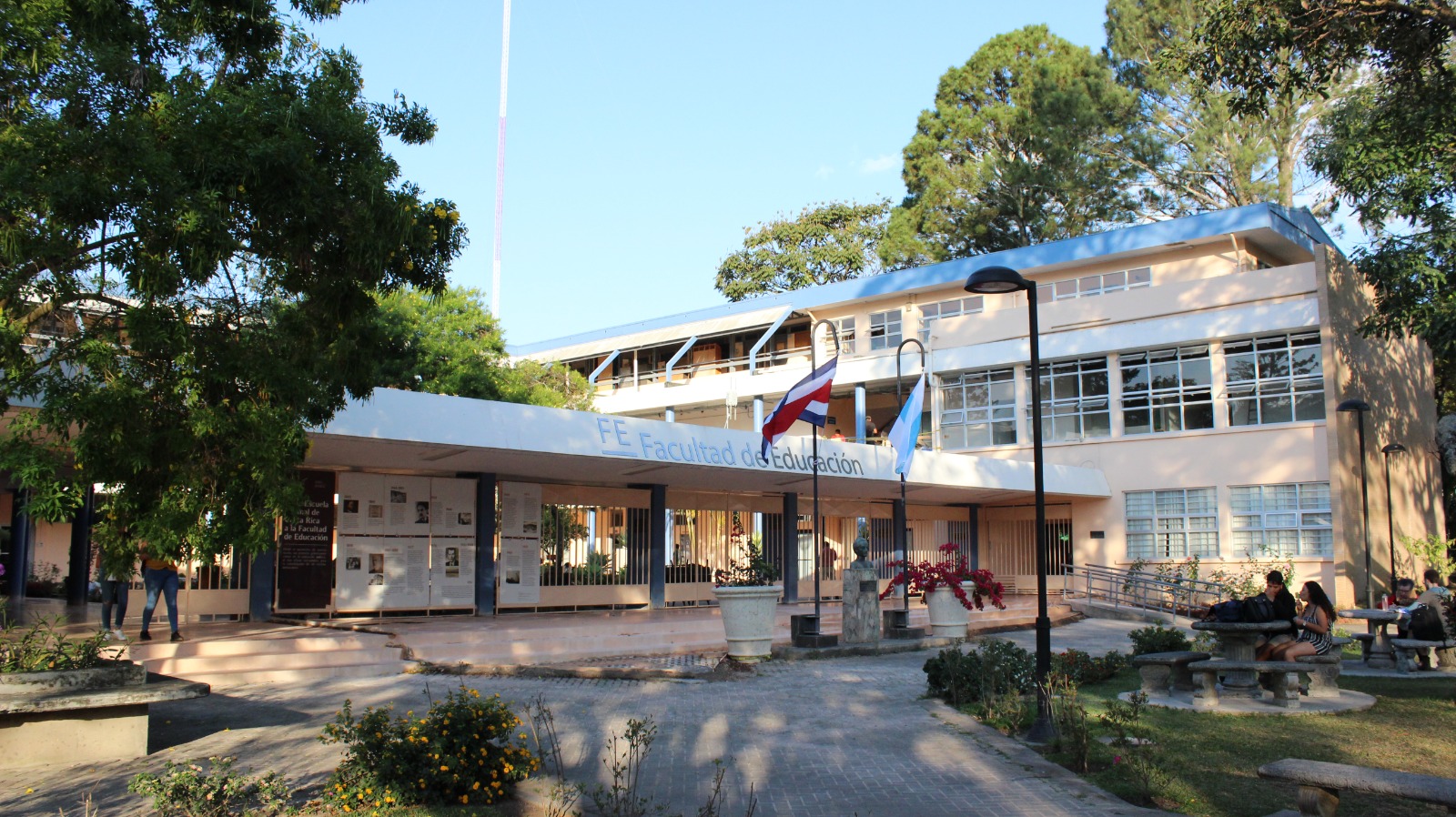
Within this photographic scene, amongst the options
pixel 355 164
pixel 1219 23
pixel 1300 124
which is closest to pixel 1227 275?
pixel 1300 124

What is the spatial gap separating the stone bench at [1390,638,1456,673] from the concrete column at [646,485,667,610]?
43.3ft

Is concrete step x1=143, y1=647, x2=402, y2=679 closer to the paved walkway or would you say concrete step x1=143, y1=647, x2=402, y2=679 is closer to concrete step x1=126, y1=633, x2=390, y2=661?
concrete step x1=126, y1=633, x2=390, y2=661

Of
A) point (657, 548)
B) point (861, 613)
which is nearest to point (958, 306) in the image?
point (657, 548)

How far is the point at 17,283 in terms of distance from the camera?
7.03 metres

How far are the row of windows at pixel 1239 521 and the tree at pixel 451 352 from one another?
1741 cm

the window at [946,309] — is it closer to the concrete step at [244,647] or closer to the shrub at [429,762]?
the concrete step at [244,647]

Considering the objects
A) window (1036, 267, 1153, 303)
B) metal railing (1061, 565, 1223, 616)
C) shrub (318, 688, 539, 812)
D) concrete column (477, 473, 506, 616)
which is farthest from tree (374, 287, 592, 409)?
shrub (318, 688, 539, 812)

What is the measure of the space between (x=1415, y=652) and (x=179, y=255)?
13102 mm

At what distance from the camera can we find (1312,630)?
1080 cm

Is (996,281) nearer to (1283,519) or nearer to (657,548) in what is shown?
(657,548)

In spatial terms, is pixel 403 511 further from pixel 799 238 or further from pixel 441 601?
pixel 799 238

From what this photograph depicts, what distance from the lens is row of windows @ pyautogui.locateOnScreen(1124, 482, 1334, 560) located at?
2712cm

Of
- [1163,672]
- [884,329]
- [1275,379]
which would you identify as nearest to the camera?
[1163,672]

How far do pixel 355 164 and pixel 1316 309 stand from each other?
25985mm
